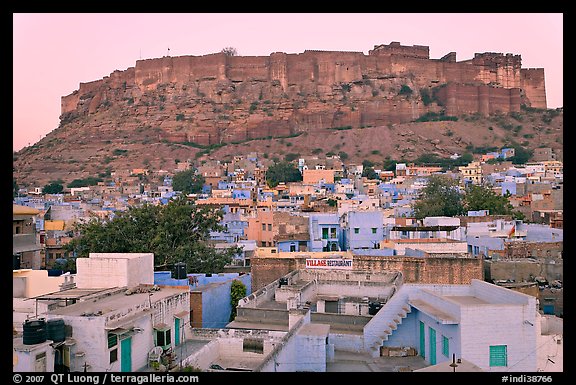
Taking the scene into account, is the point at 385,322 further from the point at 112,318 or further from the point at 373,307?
the point at 112,318

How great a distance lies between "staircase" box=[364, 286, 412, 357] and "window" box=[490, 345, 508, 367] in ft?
6.64

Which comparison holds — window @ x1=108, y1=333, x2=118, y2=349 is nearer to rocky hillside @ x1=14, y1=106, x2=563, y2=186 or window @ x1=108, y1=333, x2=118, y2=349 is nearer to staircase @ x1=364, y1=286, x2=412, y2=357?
staircase @ x1=364, y1=286, x2=412, y2=357

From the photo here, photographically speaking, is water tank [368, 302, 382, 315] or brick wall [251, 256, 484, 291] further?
brick wall [251, 256, 484, 291]

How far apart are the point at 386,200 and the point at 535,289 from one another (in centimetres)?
1859

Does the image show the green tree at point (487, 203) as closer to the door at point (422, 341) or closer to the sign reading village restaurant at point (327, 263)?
the sign reading village restaurant at point (327, 263)

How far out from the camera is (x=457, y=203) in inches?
1157

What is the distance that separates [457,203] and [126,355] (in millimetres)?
24026

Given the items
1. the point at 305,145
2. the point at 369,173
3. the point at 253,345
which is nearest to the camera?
the point at 253,345

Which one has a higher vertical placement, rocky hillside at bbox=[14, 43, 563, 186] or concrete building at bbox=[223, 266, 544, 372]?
rocky hillside at bbox=[14, 43, 563, 186]

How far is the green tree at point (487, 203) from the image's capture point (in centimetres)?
2614

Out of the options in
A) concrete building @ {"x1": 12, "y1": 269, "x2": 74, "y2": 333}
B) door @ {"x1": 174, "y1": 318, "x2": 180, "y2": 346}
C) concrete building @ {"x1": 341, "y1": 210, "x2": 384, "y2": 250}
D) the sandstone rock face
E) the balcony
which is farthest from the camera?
the sandstone rock face

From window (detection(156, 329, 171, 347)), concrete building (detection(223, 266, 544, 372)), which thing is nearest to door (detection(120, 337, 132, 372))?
window (detection(156, 329, 171, 347))

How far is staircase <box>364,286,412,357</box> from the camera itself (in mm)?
9703

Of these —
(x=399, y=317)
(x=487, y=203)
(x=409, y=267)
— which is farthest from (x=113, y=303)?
(x=487, y=203)
